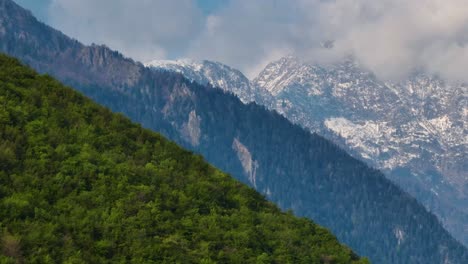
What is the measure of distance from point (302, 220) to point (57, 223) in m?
29.7

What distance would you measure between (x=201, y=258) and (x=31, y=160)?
47.5 feet

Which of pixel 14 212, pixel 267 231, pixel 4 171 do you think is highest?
pixel 267 231

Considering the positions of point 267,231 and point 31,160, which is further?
point 267,231

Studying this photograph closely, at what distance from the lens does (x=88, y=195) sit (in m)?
59.5

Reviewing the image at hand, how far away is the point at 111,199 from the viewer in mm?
60812

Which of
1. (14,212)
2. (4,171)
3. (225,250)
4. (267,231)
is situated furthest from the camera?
(267,231)

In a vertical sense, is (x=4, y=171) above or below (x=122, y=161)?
below

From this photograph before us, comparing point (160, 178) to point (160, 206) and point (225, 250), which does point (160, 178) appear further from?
point (225, 250)

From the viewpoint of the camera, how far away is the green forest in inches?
2100

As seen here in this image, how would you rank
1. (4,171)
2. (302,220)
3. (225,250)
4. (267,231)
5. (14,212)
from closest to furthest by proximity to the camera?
(14,212) → (4,171) → (225,250) → (267,231) → (302,220)

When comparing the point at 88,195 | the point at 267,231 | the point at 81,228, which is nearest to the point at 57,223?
the point at 81,228

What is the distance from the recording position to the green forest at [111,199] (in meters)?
53.3

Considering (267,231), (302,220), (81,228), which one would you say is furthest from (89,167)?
(302,220)

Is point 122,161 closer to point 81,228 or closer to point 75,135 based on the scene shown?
point 75,135
